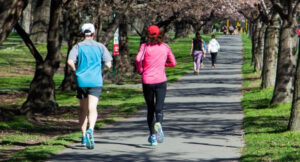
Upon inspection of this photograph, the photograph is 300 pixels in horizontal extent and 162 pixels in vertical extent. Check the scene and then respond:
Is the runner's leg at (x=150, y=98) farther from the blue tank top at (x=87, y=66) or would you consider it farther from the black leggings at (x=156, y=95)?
the blue tank top at (x=87, y=66)

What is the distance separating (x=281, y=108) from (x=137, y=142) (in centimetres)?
663

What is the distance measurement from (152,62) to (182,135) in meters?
2.13

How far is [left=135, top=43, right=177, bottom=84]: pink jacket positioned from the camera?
10219 millimetres

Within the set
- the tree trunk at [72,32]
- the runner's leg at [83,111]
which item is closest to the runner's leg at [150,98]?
the runner's leg at [83,111]

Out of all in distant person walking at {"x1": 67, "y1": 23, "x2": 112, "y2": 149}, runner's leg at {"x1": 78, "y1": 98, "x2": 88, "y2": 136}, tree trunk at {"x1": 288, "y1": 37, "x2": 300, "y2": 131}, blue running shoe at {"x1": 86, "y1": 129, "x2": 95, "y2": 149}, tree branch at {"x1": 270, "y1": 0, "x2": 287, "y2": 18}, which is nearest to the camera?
blue running shoe at {"x1": 86, "y1": 129, "x2": 95, "y2": 149}

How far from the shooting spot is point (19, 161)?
8.97 meters

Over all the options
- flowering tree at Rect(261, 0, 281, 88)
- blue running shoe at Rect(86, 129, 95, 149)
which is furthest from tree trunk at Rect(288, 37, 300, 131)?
flowering tree at Rect(261, 0, 281, 88)

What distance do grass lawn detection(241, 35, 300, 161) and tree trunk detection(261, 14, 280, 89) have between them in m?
1.75

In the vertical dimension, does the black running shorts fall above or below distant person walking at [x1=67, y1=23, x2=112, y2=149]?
below

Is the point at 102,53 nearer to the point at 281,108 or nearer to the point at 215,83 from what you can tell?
the point at 281,108

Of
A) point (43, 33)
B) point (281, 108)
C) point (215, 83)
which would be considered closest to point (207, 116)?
point (281, 108)

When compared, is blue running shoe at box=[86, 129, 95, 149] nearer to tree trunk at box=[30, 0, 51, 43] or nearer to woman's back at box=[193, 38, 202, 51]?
woman's back at box=[193, 38, 202, 51]

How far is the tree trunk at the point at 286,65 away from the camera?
17062 mm

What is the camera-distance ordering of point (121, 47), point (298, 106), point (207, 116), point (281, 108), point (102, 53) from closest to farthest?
point (102, 53) → point (298, 106) → point (207, 116) → point (281, 108) → point (121, 47)
